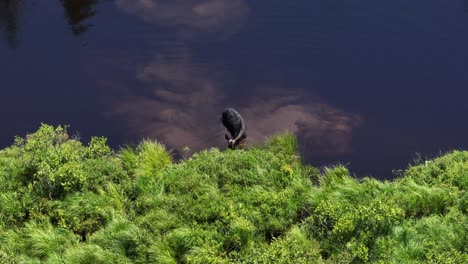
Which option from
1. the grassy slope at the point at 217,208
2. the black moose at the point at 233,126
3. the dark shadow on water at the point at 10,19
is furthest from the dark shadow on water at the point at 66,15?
the black moose at the point at 233,126

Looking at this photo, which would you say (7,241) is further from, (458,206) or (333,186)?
(458,206)

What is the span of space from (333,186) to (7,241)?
1027 cm

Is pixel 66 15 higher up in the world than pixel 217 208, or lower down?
higher up

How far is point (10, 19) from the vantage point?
3169cm

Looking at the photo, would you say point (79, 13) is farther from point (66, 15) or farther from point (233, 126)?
point (233, 126)

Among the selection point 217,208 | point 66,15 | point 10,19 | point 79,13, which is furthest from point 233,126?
point 10,19

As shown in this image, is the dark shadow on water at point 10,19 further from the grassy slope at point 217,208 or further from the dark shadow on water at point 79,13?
the grassy slope at point 217,208

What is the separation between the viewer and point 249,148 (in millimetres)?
23750

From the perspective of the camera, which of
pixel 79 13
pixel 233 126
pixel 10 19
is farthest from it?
pixel 79 13

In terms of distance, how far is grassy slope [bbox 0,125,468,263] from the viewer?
18453mm

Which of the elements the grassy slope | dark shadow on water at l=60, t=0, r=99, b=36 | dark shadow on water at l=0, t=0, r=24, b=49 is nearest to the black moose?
the grassy slope

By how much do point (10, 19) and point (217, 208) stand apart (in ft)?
58.0

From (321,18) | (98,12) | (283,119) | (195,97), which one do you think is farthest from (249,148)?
(98,12)

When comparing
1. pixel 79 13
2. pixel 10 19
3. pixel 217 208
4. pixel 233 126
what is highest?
pixel 10 19
